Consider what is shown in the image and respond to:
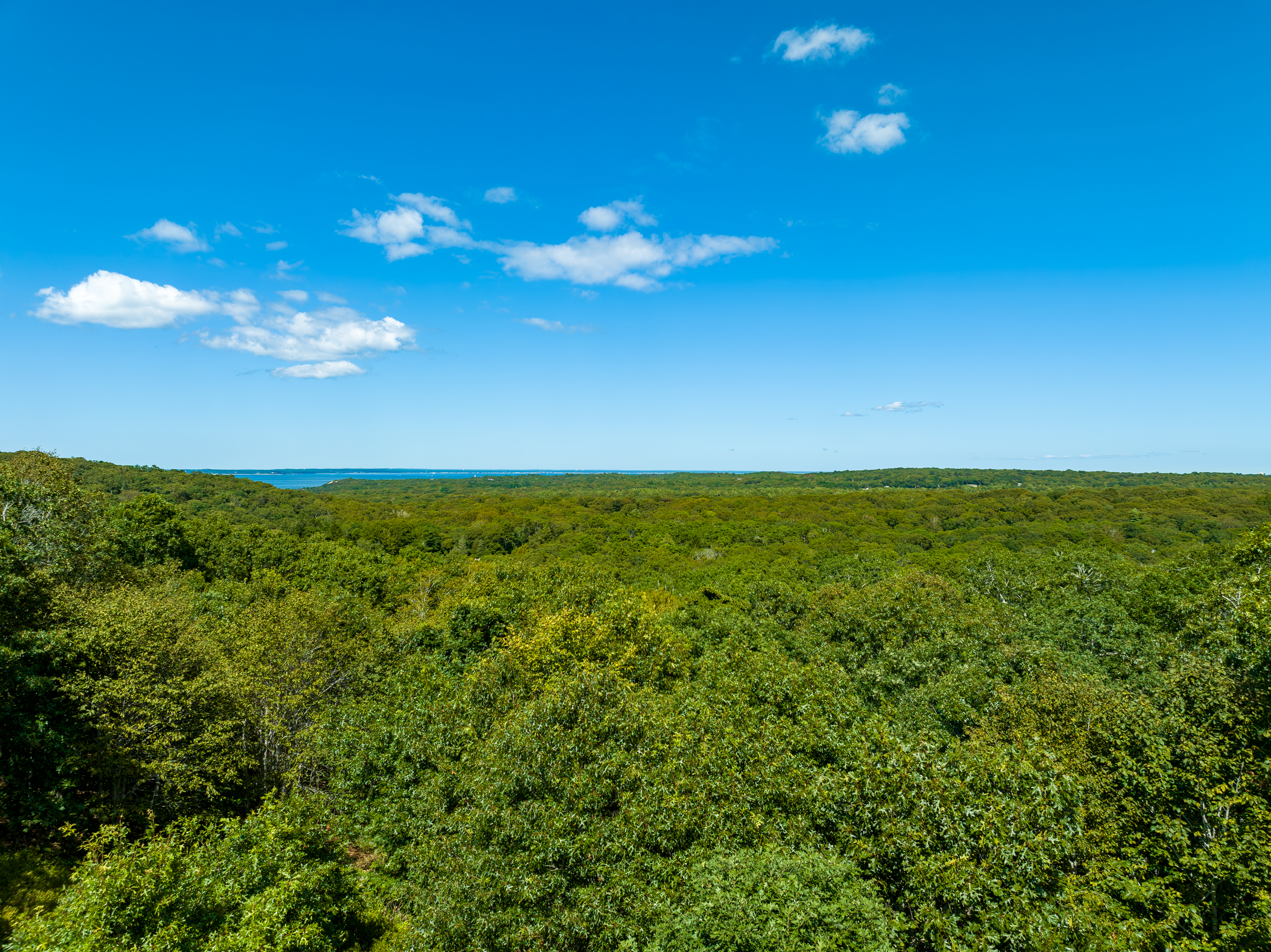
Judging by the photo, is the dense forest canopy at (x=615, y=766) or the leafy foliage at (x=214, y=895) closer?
the leafy foliage at (x=214, y=895)

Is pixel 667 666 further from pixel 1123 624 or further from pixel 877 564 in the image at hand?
pixel 877 564

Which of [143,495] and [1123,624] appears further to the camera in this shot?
[143,495]

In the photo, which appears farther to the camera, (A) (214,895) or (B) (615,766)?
(B) (615,766)

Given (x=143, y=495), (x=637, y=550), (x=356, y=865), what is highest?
(x=143, y=495)

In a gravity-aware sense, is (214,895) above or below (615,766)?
below

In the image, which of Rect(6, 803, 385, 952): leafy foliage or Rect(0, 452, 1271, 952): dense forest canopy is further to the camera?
Rect(0, 452, 1271, 952): dense forest canopy

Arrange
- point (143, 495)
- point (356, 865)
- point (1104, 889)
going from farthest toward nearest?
point (143, 495), point (356, 865), point (1104, 889)

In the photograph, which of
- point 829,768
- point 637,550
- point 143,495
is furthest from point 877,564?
point 143,495

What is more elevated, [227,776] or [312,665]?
[312,665]
